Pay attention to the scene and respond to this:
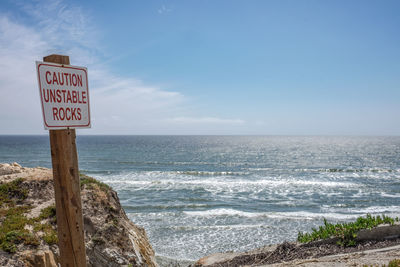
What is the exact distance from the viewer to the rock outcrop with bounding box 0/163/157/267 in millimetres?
5824

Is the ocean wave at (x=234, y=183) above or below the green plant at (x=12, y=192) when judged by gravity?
below

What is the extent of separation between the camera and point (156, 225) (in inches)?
631

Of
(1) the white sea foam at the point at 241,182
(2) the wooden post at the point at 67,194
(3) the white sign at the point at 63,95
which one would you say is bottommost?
(1) the white sea foam at the point at 241,182

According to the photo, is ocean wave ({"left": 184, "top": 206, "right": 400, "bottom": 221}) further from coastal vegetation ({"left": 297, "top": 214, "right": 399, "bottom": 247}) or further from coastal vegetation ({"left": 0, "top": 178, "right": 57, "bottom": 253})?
coastal vegetation ({"left": 0, "top": 178, "right": 57, "bottom": 253})

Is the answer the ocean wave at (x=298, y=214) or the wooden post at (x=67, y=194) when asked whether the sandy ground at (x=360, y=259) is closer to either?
the wooden post at (x=67, y=194)

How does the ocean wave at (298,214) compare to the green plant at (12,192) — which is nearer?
the green plant at (12,192)

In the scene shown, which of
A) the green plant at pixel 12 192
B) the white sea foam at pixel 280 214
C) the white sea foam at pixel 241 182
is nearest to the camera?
the green plant at pixel 12 192

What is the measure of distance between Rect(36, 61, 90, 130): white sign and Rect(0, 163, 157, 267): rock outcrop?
12.3 feet

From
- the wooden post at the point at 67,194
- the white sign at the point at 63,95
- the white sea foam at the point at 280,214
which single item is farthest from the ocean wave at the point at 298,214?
the white sign at the point at 63,95

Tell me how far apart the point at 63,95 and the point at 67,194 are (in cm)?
109

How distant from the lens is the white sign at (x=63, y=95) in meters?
2.60

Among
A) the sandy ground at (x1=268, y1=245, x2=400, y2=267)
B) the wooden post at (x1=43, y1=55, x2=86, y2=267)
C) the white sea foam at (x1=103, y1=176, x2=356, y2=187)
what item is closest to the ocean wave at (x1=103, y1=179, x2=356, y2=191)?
the white sea foam at (x1=103, y1=176, x2=356, y2=187)

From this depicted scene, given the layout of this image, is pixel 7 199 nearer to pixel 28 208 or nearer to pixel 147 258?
pixel 28 208

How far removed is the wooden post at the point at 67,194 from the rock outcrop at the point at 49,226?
9.28 feet
